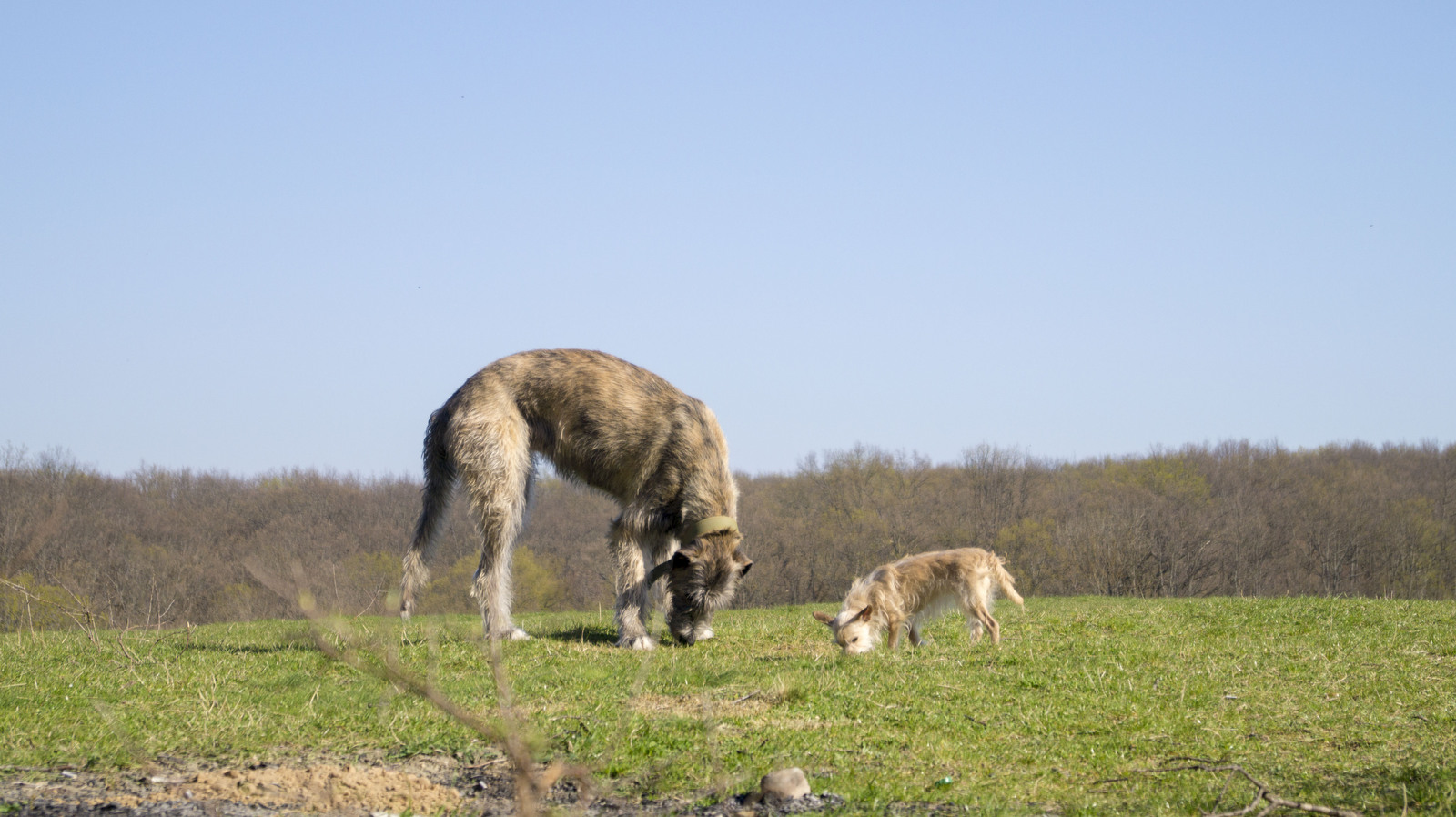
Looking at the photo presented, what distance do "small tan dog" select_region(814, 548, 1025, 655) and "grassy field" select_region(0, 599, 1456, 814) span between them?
37 centimetres

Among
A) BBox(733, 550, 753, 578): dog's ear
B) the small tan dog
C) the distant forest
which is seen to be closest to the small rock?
the small tan dog

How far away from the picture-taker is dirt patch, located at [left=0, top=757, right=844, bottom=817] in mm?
4379

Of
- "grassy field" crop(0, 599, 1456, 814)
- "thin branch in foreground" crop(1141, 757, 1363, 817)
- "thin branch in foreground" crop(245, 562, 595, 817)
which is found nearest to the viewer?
"thin branch in foreground" crop(245, 562, 595, 817)

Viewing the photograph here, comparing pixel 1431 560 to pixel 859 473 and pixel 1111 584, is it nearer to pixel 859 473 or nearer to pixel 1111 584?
pixel 1111 584

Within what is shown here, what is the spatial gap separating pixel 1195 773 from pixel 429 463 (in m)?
7.81

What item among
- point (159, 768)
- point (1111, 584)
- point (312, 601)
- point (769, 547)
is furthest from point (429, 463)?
point (769, 547)

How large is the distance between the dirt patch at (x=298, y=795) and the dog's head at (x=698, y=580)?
488 cm

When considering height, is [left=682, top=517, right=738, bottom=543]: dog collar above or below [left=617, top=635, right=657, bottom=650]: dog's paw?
above

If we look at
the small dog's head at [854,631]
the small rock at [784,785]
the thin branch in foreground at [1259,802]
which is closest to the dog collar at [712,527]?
the small dog's head at [854,631]

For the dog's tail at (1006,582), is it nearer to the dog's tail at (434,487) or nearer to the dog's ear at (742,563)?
the dog's ear at (742,563)

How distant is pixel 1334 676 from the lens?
8.05 m

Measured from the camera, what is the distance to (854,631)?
9766 millimetres

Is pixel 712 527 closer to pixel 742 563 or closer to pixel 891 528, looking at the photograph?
pixel 742 563

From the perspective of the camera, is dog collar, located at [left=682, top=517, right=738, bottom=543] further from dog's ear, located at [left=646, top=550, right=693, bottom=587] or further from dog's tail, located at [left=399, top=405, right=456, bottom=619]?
dog's tail, located at [left=399, top=405, right=456, bottom=619]
